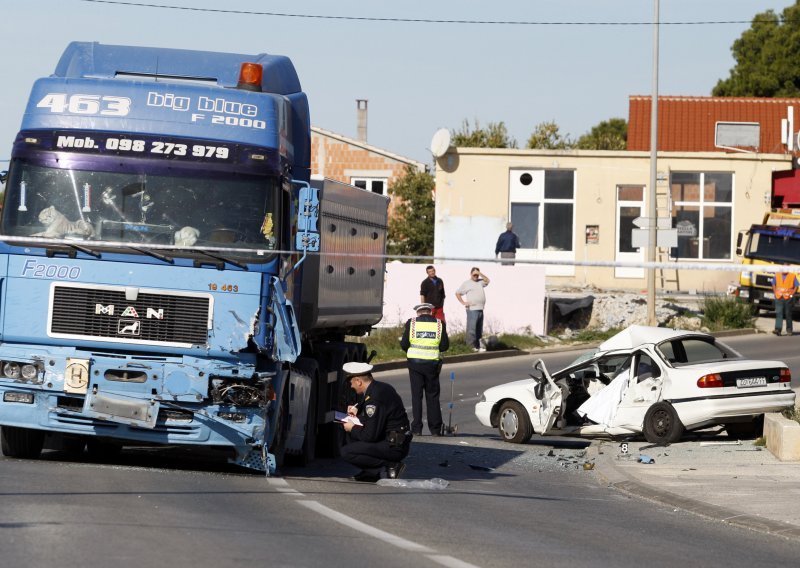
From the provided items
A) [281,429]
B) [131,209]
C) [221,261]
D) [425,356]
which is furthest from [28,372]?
[425,356]

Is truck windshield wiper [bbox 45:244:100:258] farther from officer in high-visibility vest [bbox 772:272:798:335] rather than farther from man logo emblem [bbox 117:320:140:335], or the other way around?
officer in high-visibility vest [bbox 772:272:798:335]

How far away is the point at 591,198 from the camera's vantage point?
44.1 metres

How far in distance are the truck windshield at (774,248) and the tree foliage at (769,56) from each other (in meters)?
33.4

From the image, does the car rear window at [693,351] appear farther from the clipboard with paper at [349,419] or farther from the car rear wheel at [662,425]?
the clipboard with paper at [349,419]

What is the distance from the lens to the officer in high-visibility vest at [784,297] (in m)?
32.3

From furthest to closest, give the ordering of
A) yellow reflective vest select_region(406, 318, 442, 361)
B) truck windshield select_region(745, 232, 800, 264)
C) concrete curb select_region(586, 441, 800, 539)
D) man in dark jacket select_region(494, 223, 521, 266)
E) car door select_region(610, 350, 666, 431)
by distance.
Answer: man in dark jacket select_region(494, 223, 521, 266) < truck windshield select_region(745, 232, 800, 264) < yellow reflective vest select_region(406, 318, 442, 361) < car door select_region(610, 350, 666, 431) < concrete curb select_region(586, 441, 800, 539)

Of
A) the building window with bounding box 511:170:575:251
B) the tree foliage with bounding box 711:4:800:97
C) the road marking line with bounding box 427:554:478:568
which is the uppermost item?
the tree foliage with bounding box 711:4:800:97

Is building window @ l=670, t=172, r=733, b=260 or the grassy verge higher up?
building window @ l=670, t=172, r=733, b=260

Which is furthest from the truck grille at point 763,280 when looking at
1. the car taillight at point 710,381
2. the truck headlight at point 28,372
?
the truck headlight at point 28,372

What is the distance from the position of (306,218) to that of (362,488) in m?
2.43

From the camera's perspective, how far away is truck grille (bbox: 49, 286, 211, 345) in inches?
480

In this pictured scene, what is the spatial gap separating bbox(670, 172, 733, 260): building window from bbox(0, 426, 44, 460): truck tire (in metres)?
32.9

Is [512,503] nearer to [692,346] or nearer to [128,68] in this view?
[128,68]

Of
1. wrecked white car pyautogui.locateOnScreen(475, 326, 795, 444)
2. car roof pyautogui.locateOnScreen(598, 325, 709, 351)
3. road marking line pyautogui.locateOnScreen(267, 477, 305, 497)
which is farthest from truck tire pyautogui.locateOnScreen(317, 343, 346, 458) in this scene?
car roof pyautogui.locateOnScreen(598, 325, 709, 351)
